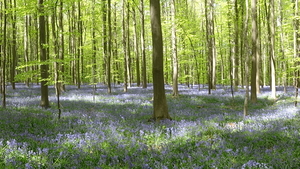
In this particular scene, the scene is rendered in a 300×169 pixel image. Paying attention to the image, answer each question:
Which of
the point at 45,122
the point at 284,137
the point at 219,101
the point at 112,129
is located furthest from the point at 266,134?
the point at 219,101

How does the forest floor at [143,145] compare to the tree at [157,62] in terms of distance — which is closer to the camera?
the forest floor at [143,145]

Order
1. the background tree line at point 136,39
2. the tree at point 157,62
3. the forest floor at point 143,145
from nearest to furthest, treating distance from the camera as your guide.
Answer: the forest floor at point 143,145 → the tree at point 157,62 → the background tree line at point 136,39

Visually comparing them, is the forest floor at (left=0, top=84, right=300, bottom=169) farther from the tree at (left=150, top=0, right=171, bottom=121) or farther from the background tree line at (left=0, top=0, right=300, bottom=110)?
the background tree line at (left=0, top=0, right=300, bottom=110)

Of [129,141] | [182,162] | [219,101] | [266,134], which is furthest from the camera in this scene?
[219,101]

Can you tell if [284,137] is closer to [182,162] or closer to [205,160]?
[205,160]

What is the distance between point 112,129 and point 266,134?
5102 millimetres

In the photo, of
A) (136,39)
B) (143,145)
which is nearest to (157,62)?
(143,145)

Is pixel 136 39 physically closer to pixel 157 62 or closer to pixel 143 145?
pixel 157 62

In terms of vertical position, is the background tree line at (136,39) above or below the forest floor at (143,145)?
above

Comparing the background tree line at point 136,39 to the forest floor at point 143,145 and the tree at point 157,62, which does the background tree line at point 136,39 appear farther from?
the tree at point 157,62

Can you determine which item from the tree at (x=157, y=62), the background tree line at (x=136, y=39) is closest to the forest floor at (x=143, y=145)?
the tree at (x=157, y=62)

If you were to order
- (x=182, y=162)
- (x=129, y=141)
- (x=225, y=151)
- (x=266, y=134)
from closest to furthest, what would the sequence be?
1. (x=182, y=162)
2. (x=225, y=151)
3. (x=129, y=141)
4. (x=266, y=134)

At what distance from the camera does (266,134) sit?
726 centimetres

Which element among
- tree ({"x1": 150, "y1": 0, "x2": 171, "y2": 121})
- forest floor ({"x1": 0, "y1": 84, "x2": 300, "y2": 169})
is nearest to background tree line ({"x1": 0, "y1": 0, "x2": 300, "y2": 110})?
forest floor ({"x1": 0, "y1": 84, "x2": 300, "y2": 169})
